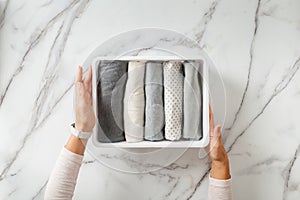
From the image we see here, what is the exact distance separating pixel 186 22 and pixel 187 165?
47 centimetres

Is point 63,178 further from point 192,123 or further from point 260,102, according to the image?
point 260,102

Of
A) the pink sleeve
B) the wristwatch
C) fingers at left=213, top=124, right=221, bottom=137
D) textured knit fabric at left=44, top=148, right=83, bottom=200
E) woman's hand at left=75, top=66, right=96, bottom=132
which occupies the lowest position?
the pink sleeve

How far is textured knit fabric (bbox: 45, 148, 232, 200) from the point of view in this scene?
133cm

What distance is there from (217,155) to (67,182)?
17.8 inches

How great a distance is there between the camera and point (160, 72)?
4.62 ft

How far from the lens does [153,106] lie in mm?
1376

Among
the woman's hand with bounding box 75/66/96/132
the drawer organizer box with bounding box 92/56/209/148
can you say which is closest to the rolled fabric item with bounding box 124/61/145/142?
the drawer organizer box with bounding box 92/56/209/148

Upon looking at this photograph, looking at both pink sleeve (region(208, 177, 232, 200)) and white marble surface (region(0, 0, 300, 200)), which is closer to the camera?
pink sleeve (region(208, 177, 232, 200))

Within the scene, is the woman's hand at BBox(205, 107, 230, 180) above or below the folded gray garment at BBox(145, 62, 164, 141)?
below

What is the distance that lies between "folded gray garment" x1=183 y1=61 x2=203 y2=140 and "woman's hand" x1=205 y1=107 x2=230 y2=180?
0.13 ft

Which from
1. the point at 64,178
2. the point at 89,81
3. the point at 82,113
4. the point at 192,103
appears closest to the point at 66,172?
the point at 64,178

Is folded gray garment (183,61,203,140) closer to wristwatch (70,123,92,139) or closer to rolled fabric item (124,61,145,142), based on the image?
rolled fabric item (124,61,145,142)

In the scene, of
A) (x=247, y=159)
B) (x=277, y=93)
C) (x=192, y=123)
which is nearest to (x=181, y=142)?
(x=192, y=123)


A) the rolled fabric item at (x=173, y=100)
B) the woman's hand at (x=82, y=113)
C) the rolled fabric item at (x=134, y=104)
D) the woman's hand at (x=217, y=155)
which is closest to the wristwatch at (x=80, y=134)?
the woman's hand at (x=82, y=113)
